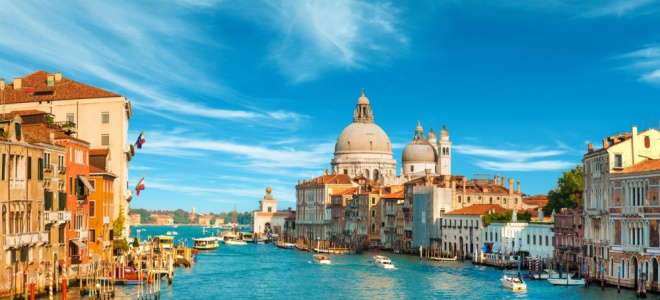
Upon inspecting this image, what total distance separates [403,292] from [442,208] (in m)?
34.6

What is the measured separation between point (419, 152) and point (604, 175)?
77.6 m

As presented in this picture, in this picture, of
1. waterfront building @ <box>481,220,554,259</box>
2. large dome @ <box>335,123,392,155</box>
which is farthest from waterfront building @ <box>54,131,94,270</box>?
large dome @ <box>335,123,392,155</box>

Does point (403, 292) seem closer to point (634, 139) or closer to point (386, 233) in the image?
point (634, 139)

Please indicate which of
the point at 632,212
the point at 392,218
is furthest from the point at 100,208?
the point at 392,218

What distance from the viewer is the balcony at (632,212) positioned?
125 ft

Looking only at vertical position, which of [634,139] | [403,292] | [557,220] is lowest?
[403,292]

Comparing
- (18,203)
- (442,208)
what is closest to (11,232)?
(18,203)

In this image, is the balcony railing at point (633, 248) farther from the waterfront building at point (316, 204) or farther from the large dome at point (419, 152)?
the large dome at point (419, 152)

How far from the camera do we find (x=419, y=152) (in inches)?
4722

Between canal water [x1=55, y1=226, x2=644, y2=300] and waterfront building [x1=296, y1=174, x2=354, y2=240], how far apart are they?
45205 millimetres

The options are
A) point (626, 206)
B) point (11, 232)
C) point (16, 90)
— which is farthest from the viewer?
point (16, 90)

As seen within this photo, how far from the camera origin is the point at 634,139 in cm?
4169

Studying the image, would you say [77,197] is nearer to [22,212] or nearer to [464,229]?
[22,212]

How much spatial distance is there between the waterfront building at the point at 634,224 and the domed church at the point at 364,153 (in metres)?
85.9
